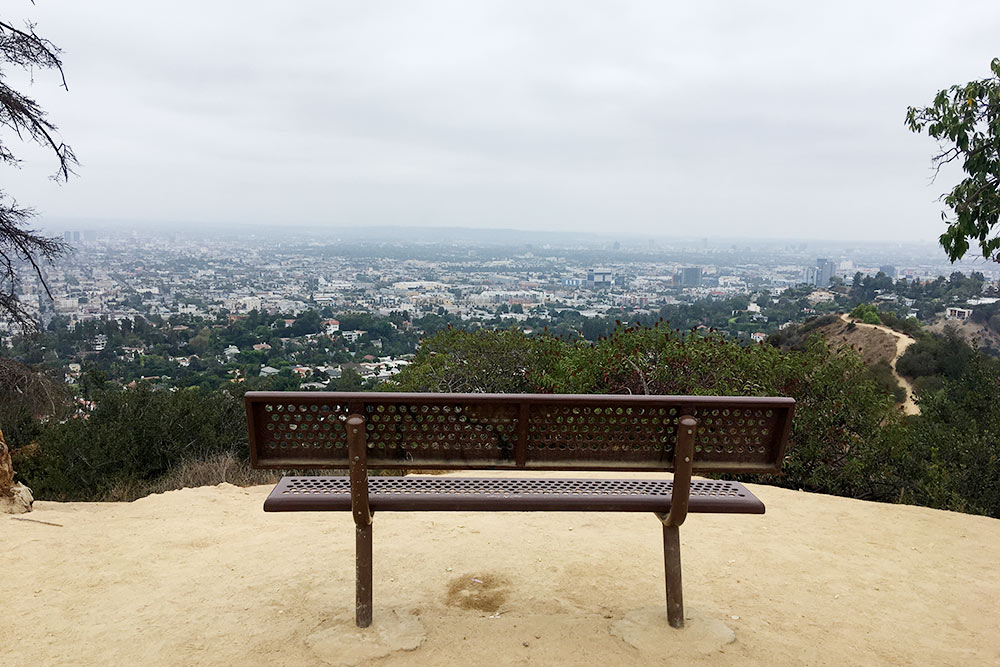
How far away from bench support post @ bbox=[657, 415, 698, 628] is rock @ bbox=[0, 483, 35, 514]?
5007 mm

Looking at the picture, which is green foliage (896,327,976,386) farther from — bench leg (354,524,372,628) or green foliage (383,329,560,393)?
bench leg (354,524,372,628)

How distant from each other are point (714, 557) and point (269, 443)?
3.04 meters

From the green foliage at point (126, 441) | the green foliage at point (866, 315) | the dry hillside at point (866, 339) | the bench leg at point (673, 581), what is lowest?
the dry hillside at point (866, 339)

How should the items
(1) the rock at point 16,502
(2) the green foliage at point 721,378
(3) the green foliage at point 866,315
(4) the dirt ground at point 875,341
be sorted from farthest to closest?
(3) the green foliage at point 866,315 → (4) the dirt ground at point 875,341 → (2) the green foliage at point 721,378 → (1) the rock at point 16,502

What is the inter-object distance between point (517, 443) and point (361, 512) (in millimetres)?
782

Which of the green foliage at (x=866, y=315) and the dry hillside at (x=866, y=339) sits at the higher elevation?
the green foliage at (x=866, y=315)

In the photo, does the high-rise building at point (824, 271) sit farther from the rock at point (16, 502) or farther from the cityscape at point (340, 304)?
the rock at point (16, 502)

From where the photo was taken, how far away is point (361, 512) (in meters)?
2.98

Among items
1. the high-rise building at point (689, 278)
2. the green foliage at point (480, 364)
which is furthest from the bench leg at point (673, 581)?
the high-rise building at point (689, 278)

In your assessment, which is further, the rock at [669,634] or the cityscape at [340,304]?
the cityscape at [340,304]

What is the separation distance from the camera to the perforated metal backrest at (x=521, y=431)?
3.02m

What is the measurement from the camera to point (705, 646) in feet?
9.88

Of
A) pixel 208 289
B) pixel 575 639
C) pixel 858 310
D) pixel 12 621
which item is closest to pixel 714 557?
pixel 575 639

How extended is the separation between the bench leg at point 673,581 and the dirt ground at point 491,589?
77mm
